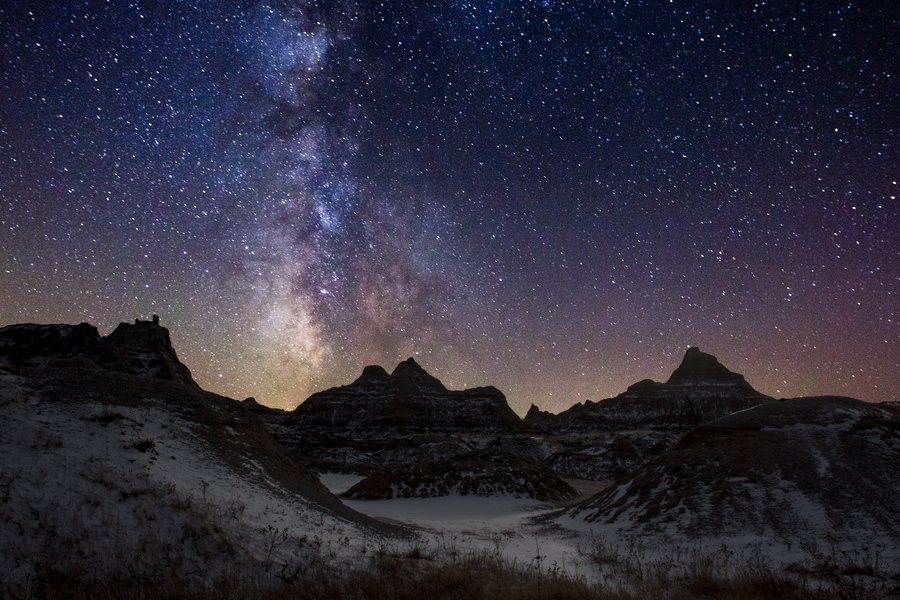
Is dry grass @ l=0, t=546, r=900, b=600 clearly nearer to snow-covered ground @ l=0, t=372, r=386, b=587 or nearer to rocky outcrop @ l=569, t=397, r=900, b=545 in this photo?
snow-covered ground @ l=0, t=372, r=386, b=587

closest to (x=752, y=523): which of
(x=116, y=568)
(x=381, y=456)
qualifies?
(x=116, y=568)

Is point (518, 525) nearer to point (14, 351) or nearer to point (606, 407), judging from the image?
point (14, 351)

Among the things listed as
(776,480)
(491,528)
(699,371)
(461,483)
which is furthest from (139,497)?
(699,371)

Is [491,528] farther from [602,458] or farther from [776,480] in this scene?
[602,458]

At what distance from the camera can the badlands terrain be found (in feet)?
25.1

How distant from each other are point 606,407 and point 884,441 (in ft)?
343

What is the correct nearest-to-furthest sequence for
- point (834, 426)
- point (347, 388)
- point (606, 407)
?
point (834, 426) < point (606, 407) < point (347, 388)

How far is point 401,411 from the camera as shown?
10675 cm

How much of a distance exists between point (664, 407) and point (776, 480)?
4275 inches

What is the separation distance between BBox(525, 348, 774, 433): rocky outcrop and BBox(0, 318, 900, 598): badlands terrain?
88.1 m

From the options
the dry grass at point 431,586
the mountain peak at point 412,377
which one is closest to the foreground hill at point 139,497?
the dry grass at point 431,586

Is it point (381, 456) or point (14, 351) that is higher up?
point (14, 351)

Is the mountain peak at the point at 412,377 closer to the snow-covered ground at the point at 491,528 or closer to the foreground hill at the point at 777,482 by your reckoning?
the snow-covered ground at the point at 491,528

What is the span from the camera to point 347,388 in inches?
4956
